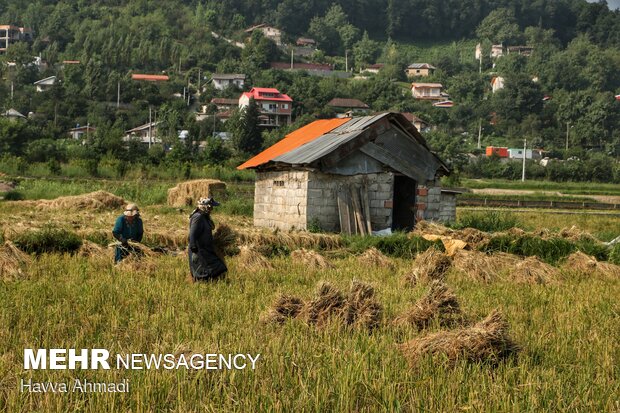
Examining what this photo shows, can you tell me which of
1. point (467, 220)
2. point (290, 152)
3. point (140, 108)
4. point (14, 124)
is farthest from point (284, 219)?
point (140, 108)

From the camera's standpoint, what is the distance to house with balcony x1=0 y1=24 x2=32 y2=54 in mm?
148363

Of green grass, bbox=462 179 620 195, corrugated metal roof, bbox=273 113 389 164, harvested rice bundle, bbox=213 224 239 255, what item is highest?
corrugated metal roof, bbox=273 113 389 164

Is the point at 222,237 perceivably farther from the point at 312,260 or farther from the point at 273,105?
the point at 273,105

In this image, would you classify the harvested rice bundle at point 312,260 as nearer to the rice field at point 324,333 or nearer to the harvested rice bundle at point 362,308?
the rice field at point 324,333

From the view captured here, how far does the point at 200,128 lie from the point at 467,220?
213 ft

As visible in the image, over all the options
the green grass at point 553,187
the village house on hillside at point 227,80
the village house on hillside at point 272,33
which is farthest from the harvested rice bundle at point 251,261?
the village house on hillside at point 272,33

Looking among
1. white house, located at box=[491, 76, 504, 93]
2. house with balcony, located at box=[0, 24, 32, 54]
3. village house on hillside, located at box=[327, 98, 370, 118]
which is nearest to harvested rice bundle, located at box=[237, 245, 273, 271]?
village house on hillside, located at box=[327, 98, 370, 118]

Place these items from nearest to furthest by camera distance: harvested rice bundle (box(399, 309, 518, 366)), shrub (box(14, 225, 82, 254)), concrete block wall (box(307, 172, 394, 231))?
harvested rice bundle (box(399, 309, 518, 366)) < shrub (box(14, 225, 82, 254)) < concrete block wall (box(307, 172, 394, 231))

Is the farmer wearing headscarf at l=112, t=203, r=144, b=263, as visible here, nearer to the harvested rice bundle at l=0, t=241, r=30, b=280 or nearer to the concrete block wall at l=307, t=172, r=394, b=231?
the harvested rice bundle at l=0, t=241, r=30, b=280

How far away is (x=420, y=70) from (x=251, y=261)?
150 meters

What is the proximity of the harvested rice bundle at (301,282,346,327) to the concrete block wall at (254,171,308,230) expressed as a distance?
11.3 meters

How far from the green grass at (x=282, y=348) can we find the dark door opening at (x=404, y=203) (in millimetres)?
11156

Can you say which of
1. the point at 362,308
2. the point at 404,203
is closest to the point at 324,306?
the point at 362,308

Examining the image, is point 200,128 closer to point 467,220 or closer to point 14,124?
point 14,124
